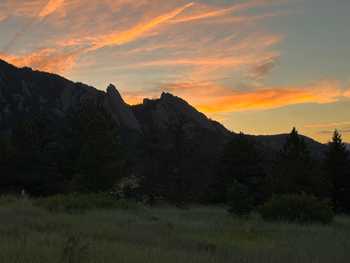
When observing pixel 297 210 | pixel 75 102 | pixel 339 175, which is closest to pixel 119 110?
pixel 75 102

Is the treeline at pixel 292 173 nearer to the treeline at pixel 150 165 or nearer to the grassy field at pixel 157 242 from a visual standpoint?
the treeline at pixel 150 165

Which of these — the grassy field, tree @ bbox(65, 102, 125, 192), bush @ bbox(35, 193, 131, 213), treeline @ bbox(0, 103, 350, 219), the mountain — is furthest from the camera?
the mountain

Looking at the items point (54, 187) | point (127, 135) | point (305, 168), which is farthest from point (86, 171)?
point (127, 135)

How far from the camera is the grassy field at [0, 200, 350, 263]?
8.70 metres

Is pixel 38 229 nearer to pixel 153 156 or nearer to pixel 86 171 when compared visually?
pixel 86 171

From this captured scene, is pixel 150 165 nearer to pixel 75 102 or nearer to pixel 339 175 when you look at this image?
pixel 339 175

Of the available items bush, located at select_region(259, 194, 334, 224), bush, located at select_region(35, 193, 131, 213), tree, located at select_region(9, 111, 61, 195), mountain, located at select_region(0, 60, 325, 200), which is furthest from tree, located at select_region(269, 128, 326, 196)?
mountain, located at select_region(0, 60, 325, 200)

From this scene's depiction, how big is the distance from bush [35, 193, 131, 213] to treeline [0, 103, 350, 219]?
862cm

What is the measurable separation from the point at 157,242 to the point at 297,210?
1073 centimetres

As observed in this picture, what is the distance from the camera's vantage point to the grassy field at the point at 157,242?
8695 mm

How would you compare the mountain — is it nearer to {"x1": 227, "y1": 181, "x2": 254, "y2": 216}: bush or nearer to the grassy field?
{"x1": 227, "y1": 181, "x2": 254, "y2": 216}: bush

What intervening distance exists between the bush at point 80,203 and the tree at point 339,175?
837 inches

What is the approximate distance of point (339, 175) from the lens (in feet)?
135

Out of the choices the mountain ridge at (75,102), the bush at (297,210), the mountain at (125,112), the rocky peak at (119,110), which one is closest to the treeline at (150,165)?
the mountain at (125,112)
